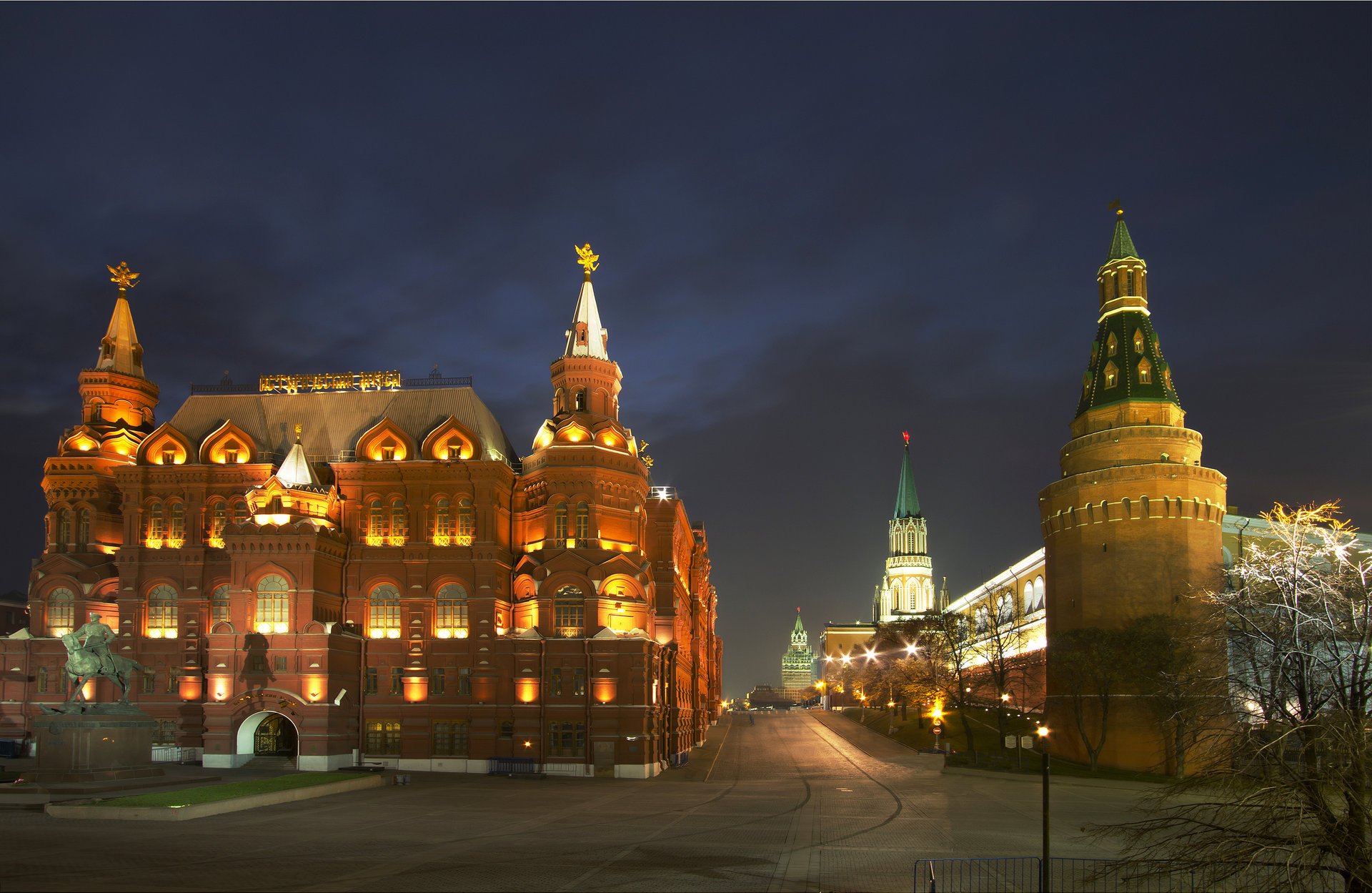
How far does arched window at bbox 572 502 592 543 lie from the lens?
72188mm

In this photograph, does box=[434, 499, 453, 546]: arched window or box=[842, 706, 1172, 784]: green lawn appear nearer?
box=[842, 706, 1172, 784]: green lawn

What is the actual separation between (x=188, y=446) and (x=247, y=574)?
12.2 meters

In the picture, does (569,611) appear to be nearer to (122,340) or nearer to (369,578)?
(369,578)

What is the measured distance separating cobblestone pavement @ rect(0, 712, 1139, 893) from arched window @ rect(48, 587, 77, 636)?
20.9 metres

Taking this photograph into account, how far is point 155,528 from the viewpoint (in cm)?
7425

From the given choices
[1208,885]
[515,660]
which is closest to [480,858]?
[1208,885]

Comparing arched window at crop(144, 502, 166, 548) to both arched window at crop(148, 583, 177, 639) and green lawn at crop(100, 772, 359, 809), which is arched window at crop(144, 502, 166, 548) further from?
green lawn at crop(100, 772, 359, 809)

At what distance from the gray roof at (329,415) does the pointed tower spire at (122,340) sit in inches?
239

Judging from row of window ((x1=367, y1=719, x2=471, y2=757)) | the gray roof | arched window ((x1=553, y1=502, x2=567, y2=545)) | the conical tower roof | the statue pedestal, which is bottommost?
row of window ((x1=367, y1=719, x2=471, y2=757))

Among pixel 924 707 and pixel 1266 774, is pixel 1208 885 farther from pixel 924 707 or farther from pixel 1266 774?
pixel 924 707

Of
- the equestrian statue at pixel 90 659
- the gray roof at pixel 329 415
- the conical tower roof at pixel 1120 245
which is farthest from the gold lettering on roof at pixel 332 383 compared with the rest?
the conical tower roof at pixel 1120 245

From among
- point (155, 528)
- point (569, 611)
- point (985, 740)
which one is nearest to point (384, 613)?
point (569, 611)

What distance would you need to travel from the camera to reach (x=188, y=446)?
7544 centimetres

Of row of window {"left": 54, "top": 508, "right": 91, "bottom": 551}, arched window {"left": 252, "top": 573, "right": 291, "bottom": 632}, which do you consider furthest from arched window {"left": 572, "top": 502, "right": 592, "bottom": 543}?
row of window {"left": 54, "top": 508, "right": 91, "bottom": 551}
